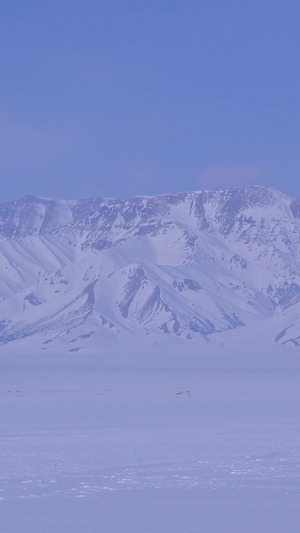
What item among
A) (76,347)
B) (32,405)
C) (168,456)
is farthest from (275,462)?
(76,347)

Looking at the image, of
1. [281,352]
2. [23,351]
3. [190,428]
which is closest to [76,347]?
[23,351]

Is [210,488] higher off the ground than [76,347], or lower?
lower

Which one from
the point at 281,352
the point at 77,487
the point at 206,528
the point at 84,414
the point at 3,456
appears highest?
the point at 281,352

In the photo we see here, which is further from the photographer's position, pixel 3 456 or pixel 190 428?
pixel 190 428

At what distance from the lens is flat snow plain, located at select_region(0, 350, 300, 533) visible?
63.7ft

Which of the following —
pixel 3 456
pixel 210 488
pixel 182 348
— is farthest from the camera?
pixel 182 348

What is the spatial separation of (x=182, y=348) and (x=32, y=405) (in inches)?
5419

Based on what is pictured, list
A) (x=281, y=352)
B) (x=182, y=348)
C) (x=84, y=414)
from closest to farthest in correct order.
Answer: (x=84, y=414)
(x=281, y=352)
(x=182, y=348)

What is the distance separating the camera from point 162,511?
66.1ft

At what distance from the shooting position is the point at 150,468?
85.3 ft

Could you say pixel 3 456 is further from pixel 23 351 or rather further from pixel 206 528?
pixel 23 351

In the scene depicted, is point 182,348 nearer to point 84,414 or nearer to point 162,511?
point 84,414

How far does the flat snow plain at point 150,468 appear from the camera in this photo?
19422 millimetres

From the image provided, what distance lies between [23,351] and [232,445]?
161 metres
